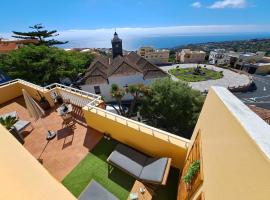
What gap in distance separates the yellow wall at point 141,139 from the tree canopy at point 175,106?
8.20 meters

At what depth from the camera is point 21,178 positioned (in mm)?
2234

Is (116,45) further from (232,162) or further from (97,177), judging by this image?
(232,162)

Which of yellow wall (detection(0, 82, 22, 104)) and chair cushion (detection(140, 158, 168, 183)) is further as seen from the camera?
yellow wall (detection(0, 82, 22, 104))

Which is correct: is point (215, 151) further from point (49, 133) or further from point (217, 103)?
point (49, 133)

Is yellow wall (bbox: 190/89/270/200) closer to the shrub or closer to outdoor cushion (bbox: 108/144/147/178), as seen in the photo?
the shrub

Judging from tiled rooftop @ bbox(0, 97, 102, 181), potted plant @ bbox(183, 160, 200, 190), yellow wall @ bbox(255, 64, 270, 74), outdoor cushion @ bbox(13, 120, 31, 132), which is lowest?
yellow wall @ bbox(255, 64, 270, 74)

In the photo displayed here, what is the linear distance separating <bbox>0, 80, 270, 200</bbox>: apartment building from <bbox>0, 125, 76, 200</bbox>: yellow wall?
11mm

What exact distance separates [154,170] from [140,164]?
2.25ft

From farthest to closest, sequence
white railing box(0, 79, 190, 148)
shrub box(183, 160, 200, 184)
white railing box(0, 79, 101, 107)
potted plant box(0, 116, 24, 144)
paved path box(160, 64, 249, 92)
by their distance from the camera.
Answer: paved path box(160, 64, 249, 92) < white railing box(0, 79, 101, 107) < potted plant box(0, 116, 24, 144) < white railing box(0, 79, 190, 148) < shrub box(183, 160, 200, 184)

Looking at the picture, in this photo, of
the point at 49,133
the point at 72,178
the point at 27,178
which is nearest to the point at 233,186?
the point at 27,178

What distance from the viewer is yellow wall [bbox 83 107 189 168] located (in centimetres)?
576

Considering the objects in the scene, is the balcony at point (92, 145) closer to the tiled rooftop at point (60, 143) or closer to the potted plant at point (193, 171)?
the tiled rooftop at point (60, 143)

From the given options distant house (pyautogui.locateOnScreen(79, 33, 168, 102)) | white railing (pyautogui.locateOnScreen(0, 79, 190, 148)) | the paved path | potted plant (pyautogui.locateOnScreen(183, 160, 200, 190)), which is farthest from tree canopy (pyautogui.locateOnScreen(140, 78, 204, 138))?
the paved path

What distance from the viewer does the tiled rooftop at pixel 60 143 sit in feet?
21.0
